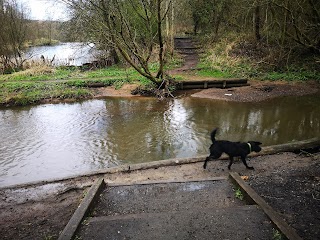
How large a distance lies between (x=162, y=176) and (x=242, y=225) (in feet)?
9.41

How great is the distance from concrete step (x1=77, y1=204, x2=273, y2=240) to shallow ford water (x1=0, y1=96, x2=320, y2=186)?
412 centimetres

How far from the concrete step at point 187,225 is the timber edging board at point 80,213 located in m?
0.12

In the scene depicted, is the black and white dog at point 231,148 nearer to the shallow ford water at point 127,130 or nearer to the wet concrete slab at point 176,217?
the wet concrete slab at point 176,217

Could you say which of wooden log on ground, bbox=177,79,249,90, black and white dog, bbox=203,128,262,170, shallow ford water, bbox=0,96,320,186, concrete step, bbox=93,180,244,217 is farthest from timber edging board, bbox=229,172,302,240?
wooden log on ground, bbox=177,79,249,90

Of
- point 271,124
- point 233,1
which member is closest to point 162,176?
point 271,124

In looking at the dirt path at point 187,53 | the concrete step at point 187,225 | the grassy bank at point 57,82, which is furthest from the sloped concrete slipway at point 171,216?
the dirt path at point 187,53

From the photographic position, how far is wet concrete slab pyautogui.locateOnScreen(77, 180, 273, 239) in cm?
379

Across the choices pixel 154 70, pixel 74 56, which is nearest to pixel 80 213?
pixel 154 70

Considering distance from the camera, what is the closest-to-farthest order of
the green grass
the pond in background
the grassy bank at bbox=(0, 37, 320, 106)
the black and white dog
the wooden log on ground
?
the black and white dog
the green grass
the grassy bank at bbox=(0, 37, 320, 106)
the wooden log on ground
the pond in background

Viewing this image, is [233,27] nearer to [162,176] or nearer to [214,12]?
[214,12]

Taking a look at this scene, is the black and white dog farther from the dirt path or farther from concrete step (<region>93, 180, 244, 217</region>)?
the dirt path

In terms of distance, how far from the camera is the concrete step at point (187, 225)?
3.75 m

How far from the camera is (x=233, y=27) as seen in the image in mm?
25703

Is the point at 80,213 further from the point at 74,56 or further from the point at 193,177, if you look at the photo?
the point at 74,56
